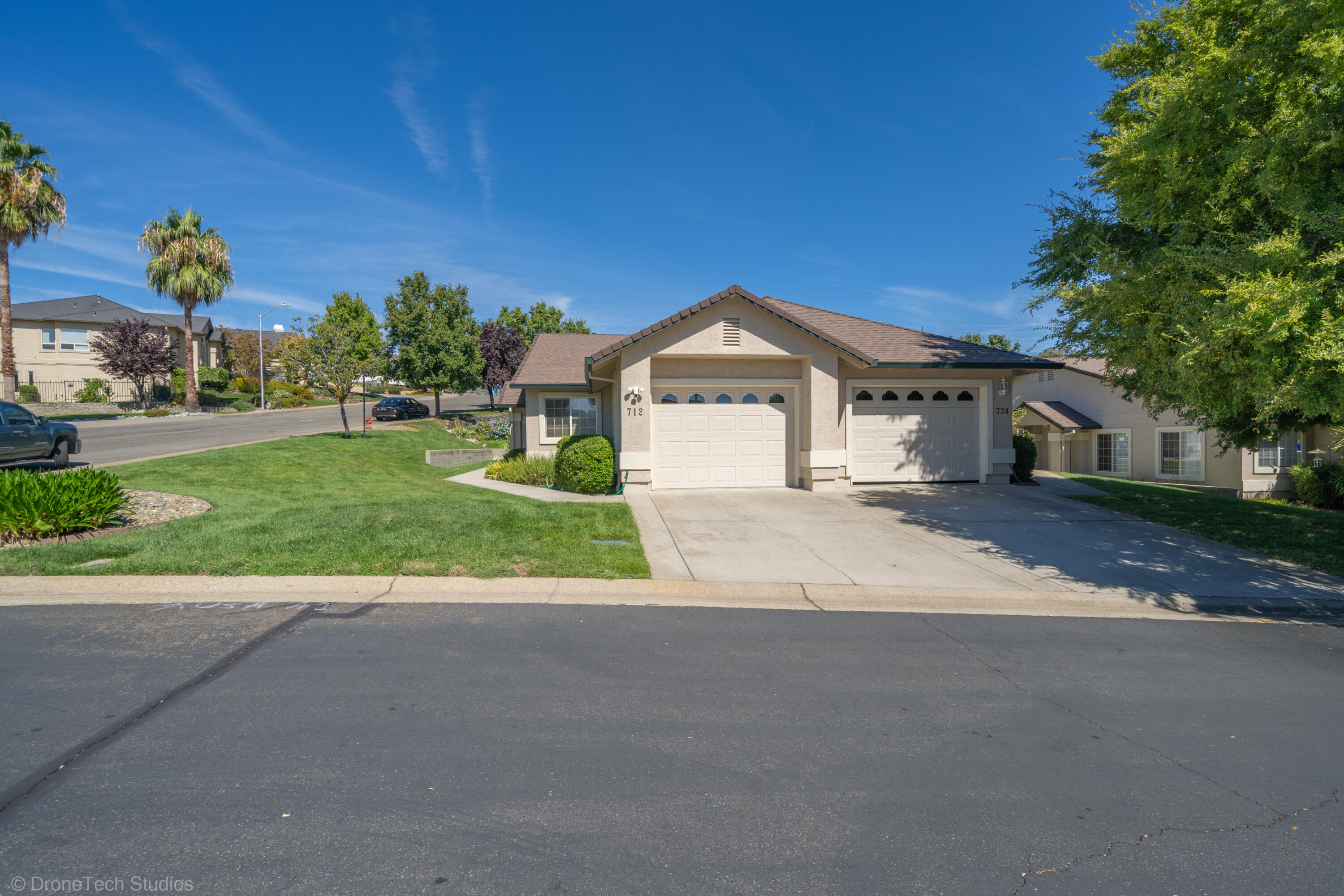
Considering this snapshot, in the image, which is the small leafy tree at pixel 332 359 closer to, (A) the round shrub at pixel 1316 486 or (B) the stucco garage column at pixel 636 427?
(B) the stucco garage column at pixel 636 427

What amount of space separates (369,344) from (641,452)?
4200 centimetres

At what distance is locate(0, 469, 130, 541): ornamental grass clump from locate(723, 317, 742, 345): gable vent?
11259 mm

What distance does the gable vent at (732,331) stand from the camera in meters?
14.8

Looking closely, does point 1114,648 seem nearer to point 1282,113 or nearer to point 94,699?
point 1282,113

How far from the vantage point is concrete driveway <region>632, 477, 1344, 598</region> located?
25.9 ft

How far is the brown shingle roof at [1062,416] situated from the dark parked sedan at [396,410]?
108 feet

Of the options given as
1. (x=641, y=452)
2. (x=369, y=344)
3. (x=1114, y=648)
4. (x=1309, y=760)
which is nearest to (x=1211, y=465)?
(x=641, y=452)

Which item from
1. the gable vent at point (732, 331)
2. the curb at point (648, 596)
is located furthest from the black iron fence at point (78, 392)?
the gable vent at point (732, 331)

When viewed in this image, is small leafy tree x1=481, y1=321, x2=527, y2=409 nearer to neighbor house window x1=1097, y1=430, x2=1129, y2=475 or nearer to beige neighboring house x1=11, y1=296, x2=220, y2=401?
beige neighboring house x1=11, y1=296, x2=220, y2=401

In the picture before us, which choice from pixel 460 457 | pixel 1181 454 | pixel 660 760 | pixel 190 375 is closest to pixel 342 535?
pixel 660 760

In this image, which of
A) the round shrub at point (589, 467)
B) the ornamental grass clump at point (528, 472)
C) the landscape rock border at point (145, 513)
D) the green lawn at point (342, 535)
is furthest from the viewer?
the ornamental grass clump at point (528, 472)

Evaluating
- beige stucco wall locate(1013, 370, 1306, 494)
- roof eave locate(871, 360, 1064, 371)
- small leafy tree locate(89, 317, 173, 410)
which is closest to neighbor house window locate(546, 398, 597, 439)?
roof eave locate(871, 360, 1064, 371)

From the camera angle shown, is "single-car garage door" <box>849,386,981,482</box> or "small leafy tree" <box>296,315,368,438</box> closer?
"single-car garage door" <box>849,386,981,482</box>

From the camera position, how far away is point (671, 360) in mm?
15164
